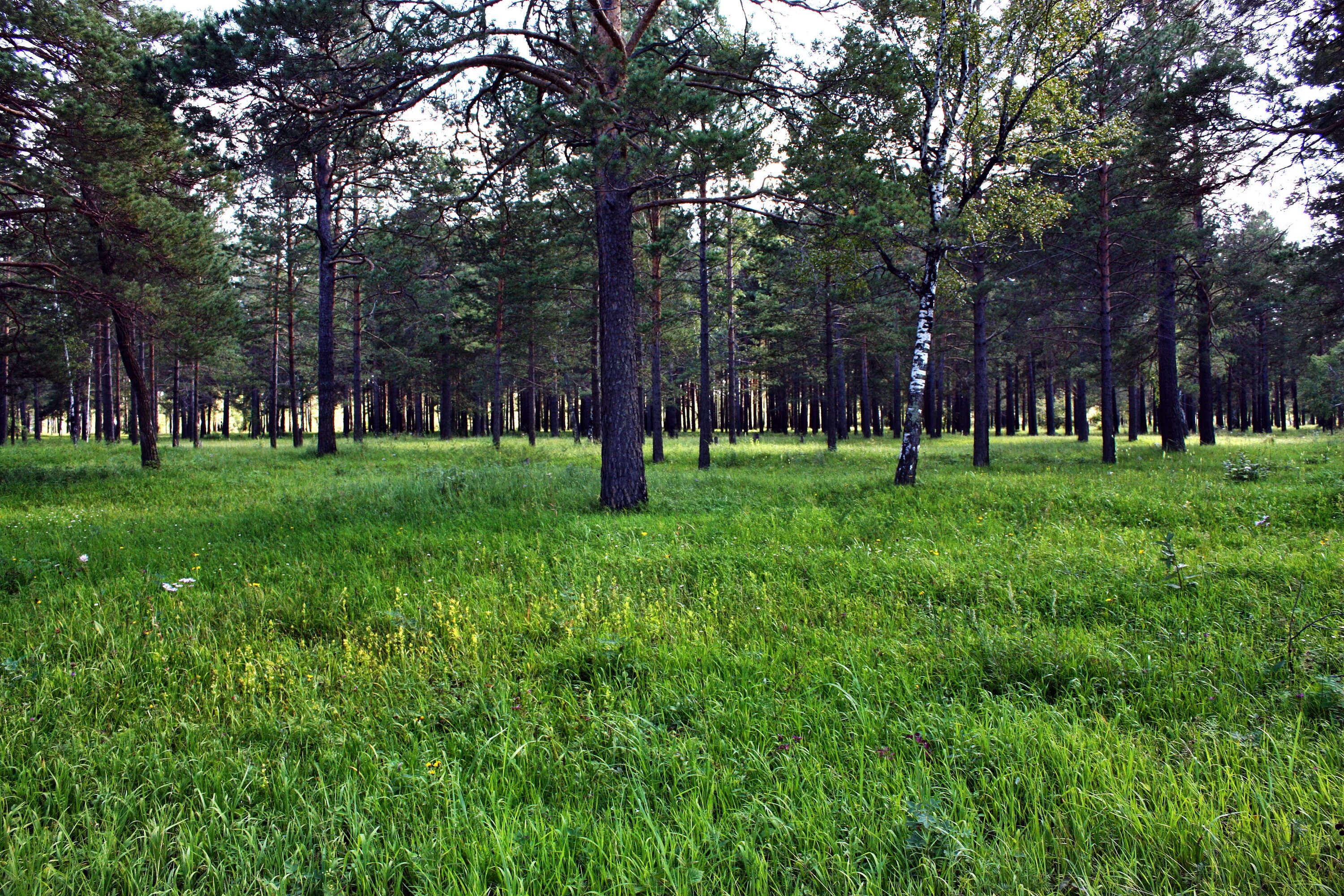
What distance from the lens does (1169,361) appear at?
17641mm

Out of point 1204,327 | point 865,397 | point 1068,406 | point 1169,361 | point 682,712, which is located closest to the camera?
point 682,712

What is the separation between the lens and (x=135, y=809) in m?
2.46

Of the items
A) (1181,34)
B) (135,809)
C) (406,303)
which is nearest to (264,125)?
(135,809)

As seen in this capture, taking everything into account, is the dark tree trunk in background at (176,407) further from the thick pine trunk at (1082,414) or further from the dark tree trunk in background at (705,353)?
the thick pine trunk at (1082,414)

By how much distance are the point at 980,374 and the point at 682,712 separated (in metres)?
16.3

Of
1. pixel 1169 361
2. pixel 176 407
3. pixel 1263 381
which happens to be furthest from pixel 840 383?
pixel 176 407

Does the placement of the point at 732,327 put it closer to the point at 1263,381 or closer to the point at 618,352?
the point at 618,352

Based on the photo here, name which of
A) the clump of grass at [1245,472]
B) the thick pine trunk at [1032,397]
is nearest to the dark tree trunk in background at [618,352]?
the clump of grass at [1245,472]

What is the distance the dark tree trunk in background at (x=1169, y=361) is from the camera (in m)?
17.2

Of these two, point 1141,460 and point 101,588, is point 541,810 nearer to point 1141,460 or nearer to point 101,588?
point 101,588

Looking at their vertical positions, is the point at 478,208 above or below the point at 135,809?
above

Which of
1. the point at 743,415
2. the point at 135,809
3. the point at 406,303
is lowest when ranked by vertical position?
the point at 135,809

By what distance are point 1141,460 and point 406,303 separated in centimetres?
3385

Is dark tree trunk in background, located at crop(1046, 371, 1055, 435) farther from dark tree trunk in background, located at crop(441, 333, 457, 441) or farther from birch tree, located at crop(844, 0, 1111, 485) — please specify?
dark tree trunk in background, located at crop(441, 333, 457, 441)
